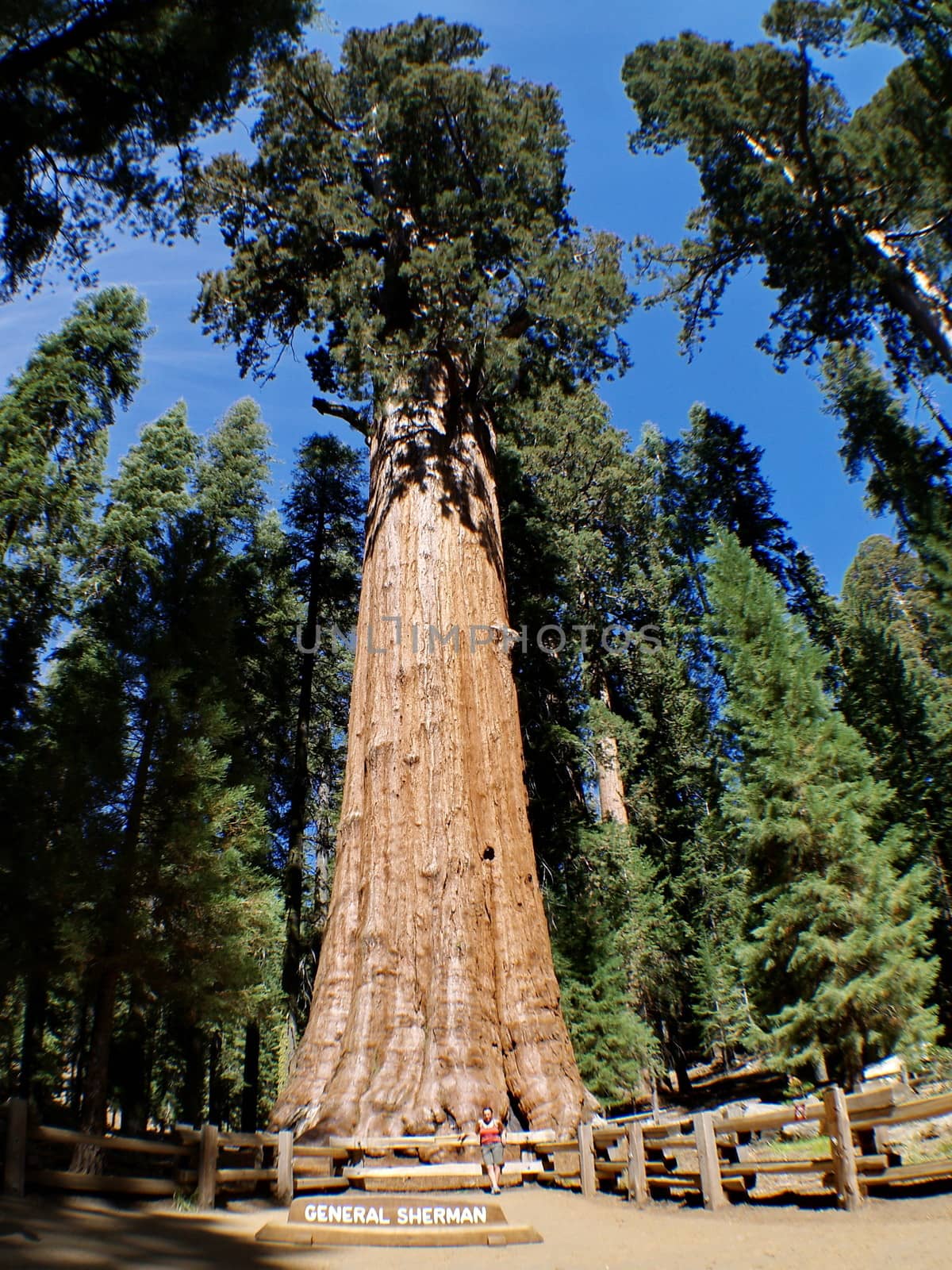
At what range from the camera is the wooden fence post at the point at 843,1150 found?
5.80m

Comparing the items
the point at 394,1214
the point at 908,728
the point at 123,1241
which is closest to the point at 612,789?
the point at 908,728

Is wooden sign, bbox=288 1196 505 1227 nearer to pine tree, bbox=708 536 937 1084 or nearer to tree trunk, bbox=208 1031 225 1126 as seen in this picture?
pine tree, bbox=708 536 937 1084

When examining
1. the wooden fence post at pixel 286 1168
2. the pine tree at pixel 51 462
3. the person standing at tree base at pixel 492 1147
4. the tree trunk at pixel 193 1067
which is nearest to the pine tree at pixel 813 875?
the person standing at tree base at pixel 492 1147

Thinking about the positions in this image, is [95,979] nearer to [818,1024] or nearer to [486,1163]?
[486,1163]

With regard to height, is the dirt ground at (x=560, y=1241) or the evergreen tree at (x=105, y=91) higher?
the evergreen tree at (x=105, y=91)

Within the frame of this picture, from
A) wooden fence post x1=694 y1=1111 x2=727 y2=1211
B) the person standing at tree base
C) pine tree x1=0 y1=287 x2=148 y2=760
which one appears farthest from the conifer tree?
wooden fence post x1=694 y1=1111 x2=727 y2=1211

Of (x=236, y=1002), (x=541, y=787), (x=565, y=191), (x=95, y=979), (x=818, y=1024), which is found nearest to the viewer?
(x=95, y=979)

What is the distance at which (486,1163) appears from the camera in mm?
6273

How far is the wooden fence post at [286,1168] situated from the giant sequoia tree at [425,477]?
1.55 feet

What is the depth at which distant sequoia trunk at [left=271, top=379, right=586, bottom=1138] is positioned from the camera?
22.8ft

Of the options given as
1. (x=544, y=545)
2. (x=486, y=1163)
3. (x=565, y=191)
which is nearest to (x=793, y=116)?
(x=565, y=191)

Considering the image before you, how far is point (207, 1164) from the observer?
6.09 metres

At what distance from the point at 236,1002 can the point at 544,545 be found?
35.4ft

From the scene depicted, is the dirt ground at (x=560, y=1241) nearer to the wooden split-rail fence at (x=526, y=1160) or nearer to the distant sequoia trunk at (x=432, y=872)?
the wooden split-rail fence at (x=526, y=1160)
